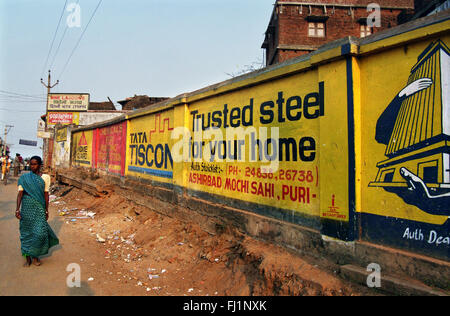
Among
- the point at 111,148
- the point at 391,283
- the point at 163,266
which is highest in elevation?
the point at 111,148

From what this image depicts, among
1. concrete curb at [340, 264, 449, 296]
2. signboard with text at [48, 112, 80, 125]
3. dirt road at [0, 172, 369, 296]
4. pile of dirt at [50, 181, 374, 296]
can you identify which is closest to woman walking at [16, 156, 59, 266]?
dirt road at [0, 172, 369, 296]

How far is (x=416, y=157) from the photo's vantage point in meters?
2.46

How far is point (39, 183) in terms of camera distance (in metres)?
4.56

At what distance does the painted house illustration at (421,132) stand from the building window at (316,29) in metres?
21.5

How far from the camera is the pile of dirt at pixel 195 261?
120 inches

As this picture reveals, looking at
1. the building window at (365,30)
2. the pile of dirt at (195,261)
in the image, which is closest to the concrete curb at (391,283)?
the pile of dirt at (195,261)

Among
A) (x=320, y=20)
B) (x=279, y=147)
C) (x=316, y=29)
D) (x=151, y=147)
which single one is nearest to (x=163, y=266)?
(x=279, y=147)

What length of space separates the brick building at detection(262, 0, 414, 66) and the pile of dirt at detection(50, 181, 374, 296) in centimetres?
1837

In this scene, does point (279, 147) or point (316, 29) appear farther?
point (316, 29)

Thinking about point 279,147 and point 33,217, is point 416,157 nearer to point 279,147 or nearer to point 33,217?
point 279,147

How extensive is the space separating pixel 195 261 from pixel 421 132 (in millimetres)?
3417

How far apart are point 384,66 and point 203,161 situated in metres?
3.32
